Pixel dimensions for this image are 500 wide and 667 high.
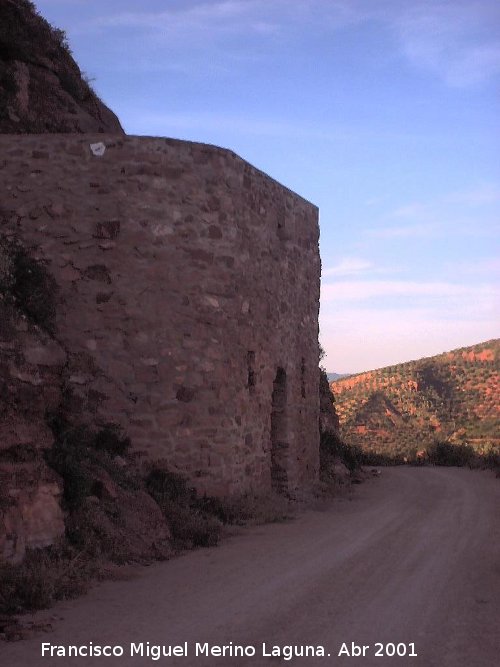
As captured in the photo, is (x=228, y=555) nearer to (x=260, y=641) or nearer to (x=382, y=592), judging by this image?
(x=382, y=592)

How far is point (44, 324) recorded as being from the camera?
31.0 ft

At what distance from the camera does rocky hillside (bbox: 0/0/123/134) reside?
12.5m

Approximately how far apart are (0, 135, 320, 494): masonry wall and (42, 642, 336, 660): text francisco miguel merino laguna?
199 inches

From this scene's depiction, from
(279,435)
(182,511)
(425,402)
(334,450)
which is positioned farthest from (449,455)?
(425,402)

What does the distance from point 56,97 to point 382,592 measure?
10.8m

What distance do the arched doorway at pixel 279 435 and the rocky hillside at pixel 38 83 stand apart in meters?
5.83

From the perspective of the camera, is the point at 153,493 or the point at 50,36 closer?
the point at 153,493

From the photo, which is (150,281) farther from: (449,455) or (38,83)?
(449,455)

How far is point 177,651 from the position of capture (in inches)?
189

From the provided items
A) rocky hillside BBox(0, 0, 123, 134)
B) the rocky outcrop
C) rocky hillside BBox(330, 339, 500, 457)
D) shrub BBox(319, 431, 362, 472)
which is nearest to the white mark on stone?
rocky hillside BBox(0, 0, 123, 134)

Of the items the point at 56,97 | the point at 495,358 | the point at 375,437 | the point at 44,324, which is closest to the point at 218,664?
the point at 44,324

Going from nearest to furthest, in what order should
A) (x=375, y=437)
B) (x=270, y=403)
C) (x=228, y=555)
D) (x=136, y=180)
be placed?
(x=228, y=555)
(x=136, y=180)
(x=270, y=403)
(x=375, y=437)

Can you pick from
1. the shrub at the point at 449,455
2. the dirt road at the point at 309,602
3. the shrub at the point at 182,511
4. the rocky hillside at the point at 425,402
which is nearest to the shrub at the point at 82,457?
the shrub at the point at 182,511

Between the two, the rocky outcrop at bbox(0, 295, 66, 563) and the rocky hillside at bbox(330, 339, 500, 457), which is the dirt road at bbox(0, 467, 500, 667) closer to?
the rocky outcrop at bbox(0, 295, 66, 563)
